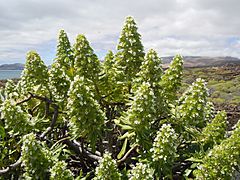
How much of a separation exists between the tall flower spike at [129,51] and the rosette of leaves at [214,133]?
1.46 meters

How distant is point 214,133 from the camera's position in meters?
4.88

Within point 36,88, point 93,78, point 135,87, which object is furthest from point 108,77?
point 36,88

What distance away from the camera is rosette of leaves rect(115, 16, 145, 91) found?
567cm

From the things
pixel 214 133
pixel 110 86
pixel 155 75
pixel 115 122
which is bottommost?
pixel 214 133

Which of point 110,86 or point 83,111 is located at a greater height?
point 110,86

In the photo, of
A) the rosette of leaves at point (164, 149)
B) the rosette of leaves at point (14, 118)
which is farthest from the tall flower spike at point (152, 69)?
the rosette of leaves at point (14, 118)

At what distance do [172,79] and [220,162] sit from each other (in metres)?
1.54

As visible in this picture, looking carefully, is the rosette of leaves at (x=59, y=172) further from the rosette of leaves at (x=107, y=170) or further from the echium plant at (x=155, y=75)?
the echium plant at (x=155, y=75)

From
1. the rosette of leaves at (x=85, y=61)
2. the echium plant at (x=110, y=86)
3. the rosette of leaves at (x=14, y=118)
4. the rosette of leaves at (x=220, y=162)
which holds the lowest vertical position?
the rosette of leaves at (x=220, y=162)

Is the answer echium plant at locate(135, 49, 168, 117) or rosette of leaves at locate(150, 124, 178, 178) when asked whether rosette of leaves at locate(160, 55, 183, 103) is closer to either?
echium plant at locate(135, 49, 168, 117)

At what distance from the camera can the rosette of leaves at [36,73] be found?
5.36 m

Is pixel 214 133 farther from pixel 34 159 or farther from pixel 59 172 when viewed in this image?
pixel 34 159

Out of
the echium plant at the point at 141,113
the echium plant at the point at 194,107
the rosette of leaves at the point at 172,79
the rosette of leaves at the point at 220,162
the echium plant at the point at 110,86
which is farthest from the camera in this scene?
the echium plant at the point at 110,86

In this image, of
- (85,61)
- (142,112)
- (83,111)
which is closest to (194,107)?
(142,112)
